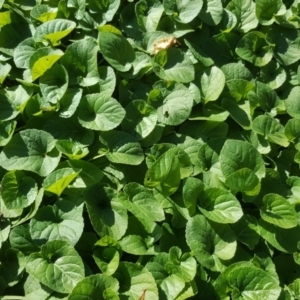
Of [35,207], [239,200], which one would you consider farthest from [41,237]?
[239,200]

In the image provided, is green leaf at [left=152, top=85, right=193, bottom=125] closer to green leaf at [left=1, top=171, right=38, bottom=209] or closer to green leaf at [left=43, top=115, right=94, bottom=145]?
green leaf at [left=43, top=115, right=94, bottom=145]

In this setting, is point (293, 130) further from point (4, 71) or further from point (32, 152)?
point (4, 71)

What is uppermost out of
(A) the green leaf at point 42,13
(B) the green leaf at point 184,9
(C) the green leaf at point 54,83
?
(A) the green leaf at point 42,13

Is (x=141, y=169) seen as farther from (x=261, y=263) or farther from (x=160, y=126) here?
(x=261, y=263)

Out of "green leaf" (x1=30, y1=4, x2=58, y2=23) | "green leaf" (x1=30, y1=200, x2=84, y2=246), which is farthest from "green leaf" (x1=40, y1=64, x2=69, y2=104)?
"green leaf" (x1=30, y1=200, x2=84, y2=246)

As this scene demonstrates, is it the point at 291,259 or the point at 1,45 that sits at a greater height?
the point at 1,45

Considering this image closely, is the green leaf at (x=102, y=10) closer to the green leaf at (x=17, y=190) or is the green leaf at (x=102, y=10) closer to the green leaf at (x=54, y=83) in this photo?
the green leaf at (x=54, y=83)

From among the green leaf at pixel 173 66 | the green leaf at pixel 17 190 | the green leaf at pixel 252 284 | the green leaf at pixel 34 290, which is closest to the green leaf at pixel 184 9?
the green leaf at pixel 173 66
